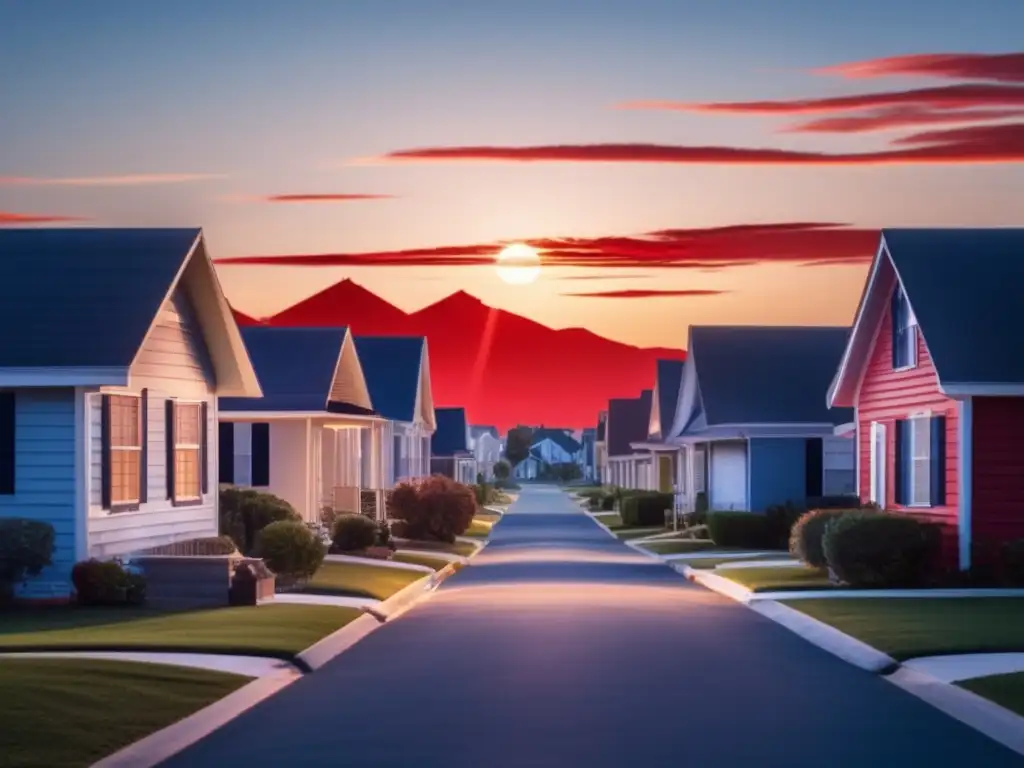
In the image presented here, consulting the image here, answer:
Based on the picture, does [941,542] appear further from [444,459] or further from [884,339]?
[444,459]

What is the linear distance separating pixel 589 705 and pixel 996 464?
56.5 feet

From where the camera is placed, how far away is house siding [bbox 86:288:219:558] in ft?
86.7

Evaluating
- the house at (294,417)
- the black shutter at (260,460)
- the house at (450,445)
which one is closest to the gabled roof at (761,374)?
the house at (294,417)

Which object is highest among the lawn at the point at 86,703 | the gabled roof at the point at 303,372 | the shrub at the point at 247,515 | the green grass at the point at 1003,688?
the gabled roof at the point at 303,372

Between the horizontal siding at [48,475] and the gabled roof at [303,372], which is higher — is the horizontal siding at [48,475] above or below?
below

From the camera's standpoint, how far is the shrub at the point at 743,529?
48656mm

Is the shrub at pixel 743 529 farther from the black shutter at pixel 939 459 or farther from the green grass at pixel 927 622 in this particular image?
the green grass at pixel 927 622

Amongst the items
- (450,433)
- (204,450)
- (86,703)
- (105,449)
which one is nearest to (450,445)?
(450,433)

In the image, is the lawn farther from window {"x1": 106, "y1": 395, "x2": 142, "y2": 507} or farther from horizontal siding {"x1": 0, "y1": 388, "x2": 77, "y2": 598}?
window {"x1": 106, "y1": 395, "x2": 142, "y2": 507}

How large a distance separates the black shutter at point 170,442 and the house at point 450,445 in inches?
2945

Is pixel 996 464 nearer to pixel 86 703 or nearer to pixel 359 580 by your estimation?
pixel 359 580

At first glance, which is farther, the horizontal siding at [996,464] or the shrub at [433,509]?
the shrub at [433,509]

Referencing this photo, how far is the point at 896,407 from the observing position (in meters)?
35.5

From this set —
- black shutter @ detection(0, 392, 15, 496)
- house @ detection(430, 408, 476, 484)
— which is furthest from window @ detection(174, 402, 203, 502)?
house @ detection(430, 408, 476, 484)
